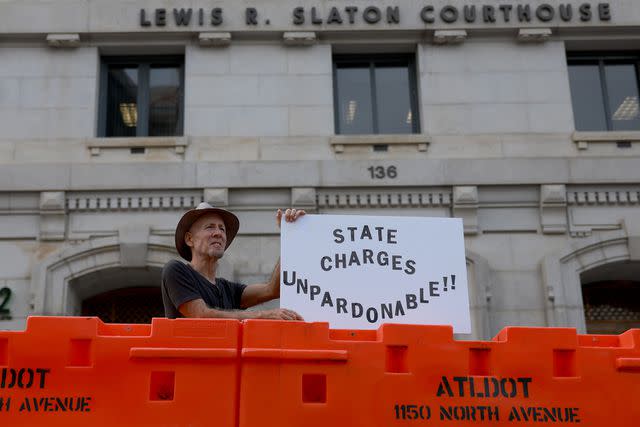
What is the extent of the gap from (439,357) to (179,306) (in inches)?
69.1

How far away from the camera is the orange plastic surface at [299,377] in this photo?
4.20m

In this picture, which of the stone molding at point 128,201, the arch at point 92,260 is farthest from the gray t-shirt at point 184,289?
the stone molding at point 128,201

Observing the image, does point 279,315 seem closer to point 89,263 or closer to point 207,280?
point 207,280

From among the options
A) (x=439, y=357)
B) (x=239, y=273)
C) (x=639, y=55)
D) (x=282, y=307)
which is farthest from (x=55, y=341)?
(x=639, y=55)

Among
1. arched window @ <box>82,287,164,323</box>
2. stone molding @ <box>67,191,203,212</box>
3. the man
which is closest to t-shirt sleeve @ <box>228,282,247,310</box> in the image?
the man

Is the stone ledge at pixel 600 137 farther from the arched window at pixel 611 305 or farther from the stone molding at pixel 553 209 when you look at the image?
the arched window at pixel 611 305

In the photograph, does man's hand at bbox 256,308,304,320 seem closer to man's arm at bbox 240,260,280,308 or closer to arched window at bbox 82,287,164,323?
man's arm at bbox 240,260,280,308

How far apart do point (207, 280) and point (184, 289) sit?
0.55 metres

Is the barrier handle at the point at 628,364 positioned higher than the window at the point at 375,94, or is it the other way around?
the window at the point at 375,94

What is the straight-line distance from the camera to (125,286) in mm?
12609

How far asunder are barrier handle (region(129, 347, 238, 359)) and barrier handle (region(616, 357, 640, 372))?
7.18 ft

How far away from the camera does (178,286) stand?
5188 mm

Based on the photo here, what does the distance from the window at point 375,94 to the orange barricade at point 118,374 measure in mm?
8544

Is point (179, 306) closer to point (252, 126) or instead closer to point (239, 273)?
point (239, 273)
